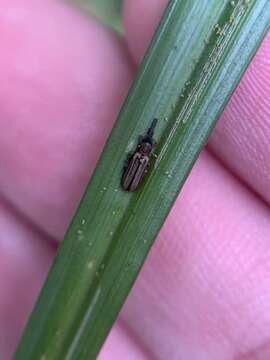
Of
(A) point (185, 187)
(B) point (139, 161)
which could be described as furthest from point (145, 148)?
(A) point (185, 187)

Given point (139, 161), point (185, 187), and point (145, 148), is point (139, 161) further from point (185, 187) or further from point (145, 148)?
point (185, 187)

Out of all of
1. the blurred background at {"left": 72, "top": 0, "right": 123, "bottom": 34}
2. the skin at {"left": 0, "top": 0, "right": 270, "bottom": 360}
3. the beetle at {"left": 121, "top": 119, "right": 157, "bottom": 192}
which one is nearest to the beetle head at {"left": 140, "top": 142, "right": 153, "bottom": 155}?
the beetle at {"left": 121, "top": 119, "right": 157, "bottom": 192}

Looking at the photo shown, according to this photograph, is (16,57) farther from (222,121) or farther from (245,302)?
(245,302)

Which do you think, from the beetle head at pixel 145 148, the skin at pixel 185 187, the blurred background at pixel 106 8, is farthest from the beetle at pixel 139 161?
the blurred background at pixel 106 8

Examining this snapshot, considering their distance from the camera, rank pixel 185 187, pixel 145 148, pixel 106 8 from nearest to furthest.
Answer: pixel 145 148, pixel 185 187, pixel 106 8

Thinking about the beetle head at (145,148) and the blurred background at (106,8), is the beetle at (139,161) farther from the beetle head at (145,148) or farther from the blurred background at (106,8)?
the blurred background at (106,8)

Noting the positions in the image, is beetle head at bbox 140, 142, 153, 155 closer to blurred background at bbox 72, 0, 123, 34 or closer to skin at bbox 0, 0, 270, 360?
skin at bbox 0, 0, 270, 360
